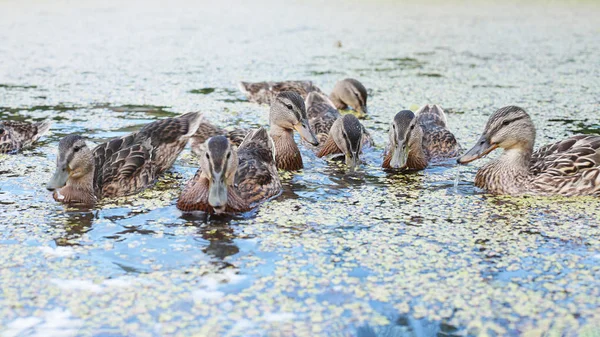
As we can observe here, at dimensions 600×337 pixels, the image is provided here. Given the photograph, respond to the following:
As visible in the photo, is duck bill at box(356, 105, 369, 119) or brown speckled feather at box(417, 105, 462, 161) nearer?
brown speckled feather at box(417, 105, 462, 161)

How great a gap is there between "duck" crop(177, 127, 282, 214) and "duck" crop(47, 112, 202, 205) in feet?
2.25

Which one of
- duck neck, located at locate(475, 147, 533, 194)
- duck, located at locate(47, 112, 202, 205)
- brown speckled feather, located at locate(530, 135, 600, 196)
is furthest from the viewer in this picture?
duck neck, located at locate(475, 147, 533, 194)

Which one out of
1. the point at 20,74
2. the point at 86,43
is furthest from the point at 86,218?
the point at 86,43

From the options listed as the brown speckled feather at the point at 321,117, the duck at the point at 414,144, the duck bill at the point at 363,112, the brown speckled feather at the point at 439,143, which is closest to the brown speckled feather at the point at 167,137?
the brown speckled feather at the point at 321,117

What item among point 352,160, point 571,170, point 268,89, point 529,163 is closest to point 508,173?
point 529,163

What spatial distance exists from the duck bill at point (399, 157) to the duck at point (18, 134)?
3799 mm

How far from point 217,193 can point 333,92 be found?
5.82m

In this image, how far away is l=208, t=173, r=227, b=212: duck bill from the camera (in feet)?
17.1

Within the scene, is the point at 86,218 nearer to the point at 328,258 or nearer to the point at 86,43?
the point at 328,258

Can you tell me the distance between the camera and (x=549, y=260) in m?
4.58

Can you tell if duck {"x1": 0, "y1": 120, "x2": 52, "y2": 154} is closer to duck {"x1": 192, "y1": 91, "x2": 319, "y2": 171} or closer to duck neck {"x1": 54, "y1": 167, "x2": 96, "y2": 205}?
duck {"x1": 192, "y1": 91, "x2": 319, "y2": 171}

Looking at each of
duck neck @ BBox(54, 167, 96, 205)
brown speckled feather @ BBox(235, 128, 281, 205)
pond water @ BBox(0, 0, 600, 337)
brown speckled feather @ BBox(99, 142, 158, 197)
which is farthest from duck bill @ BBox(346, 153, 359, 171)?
duck neck @ BBox(54, 167, 96, 205)

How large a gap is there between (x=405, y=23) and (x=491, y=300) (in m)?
15.8

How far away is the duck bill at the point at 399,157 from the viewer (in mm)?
6789
